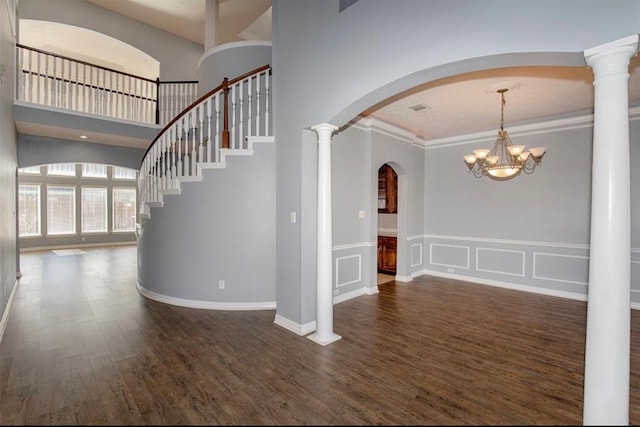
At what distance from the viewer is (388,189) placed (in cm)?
661

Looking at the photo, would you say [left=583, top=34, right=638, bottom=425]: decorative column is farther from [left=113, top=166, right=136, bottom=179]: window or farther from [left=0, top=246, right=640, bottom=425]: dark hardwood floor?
[left=113, top=166, right=136, bottom=179]: window

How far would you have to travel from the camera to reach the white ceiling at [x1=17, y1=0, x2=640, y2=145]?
11.0 feet

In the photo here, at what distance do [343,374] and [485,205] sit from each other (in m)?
4.45

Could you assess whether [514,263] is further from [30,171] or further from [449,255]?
[30,171]

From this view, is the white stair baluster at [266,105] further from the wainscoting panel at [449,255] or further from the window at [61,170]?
the window at [61,170]

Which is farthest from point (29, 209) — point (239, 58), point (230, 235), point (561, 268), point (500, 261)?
point (561, 268)

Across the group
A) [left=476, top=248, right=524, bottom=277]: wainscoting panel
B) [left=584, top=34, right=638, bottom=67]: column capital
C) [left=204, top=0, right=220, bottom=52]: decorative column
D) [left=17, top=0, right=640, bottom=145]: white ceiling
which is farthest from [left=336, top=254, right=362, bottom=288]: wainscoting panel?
[left=204, top=0, right=220, bottom=52]: decorative column

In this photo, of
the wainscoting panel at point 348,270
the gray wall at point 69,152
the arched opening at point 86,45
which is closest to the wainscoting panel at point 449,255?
the wainscoting panel at point 348,270

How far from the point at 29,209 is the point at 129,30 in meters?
6.18

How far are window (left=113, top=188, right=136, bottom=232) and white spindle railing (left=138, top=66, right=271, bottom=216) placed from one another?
747 centimetres

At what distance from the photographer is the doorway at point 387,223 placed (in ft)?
20.7

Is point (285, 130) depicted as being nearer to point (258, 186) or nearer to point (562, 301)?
point (258, 186)

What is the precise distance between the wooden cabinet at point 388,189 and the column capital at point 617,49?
4.66 metres

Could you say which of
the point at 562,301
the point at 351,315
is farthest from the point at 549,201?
the point at 351,315
